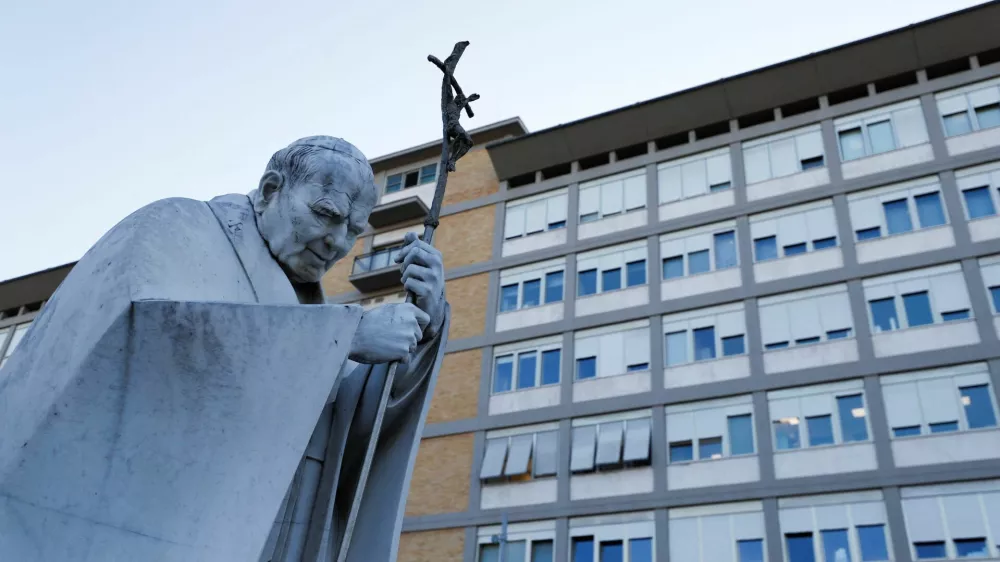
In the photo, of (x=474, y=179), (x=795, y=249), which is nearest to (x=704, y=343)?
(x=795, y=249)

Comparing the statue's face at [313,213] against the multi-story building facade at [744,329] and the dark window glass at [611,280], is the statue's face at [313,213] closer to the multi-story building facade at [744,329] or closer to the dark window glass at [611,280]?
the multi-story building facade at [744,329]

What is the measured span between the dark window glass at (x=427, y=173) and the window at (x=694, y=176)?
10658mm

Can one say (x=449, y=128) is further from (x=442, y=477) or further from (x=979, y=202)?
(x=442, y=477)

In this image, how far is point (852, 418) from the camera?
87.5 ft

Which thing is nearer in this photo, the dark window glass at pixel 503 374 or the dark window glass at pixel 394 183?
the dark window glass at pixel 503 374

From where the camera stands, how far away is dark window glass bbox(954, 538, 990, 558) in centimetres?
2327

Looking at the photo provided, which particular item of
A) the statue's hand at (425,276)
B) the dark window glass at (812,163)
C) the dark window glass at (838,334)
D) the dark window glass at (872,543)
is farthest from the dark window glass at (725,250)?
the statue's hand at (425,276)

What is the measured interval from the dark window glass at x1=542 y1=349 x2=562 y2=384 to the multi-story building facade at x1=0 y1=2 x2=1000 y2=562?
55 mm

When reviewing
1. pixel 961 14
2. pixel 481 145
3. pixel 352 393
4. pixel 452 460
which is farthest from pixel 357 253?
pixel 352 393

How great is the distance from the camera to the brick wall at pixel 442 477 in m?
31.1

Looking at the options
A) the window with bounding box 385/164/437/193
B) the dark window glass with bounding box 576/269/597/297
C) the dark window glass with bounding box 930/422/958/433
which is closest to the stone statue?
the dark window glass with bounding box 930/422/958/433

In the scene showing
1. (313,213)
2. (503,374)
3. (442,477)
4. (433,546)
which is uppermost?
(503,374)

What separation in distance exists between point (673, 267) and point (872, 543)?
436 inches

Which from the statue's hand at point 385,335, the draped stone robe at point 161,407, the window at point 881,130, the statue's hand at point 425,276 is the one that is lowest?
the draped stone robe at point 161,407
